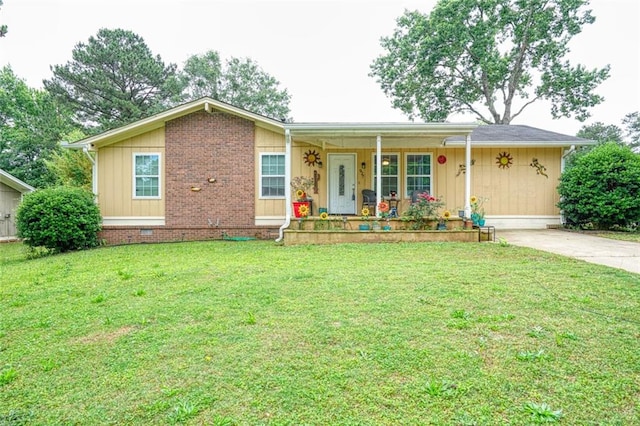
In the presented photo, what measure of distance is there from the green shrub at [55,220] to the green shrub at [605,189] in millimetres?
13051

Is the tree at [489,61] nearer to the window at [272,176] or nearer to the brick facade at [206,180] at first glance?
the window at [272,176]

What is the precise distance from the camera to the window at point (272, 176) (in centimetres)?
1046

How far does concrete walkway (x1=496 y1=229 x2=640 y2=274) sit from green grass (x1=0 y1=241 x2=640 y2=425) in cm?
102

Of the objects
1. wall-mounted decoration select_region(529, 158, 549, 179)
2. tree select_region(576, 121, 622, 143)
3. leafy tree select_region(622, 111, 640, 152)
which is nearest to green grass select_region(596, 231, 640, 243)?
wall-mounted decoration select_region(529, 158, 549, 179)

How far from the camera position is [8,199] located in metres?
14.9

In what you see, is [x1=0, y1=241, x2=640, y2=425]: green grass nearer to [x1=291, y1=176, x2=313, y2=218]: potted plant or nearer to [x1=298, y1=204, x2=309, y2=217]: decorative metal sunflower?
[x1=298, y1=204, x2=309, y2=217]: decorative metal sunflower

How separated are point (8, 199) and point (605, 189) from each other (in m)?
21.2

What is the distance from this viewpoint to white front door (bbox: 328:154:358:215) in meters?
11.3

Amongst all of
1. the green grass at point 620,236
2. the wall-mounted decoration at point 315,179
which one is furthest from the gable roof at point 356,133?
the green grass at point 620,236

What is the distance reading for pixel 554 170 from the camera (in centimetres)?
1100

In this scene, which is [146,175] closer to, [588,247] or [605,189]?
[588,247]

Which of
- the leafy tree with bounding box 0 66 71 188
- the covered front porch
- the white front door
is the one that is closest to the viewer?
the covered front porch

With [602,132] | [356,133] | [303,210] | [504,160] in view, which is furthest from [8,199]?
[602,132]

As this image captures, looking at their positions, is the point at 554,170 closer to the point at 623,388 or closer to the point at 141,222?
the point at 623,388
